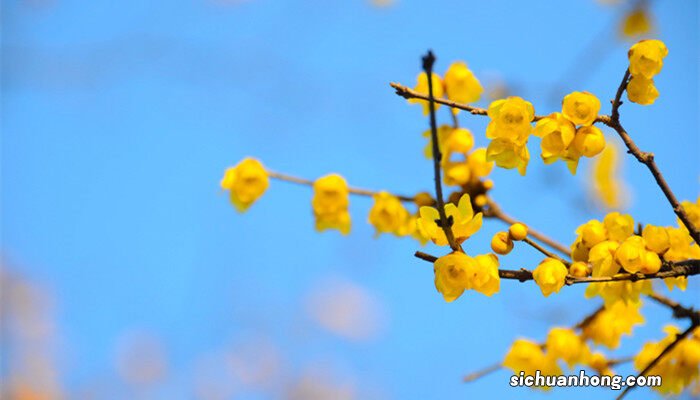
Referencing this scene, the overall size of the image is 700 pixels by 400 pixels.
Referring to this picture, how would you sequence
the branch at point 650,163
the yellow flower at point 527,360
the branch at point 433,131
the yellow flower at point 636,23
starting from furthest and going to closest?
the yellow flower at point 636,23, the yellow flower at point 527,360, the branch at point 650,163, the branch at point 433,131

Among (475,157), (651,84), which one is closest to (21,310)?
(475,157)

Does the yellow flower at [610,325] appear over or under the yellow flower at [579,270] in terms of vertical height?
over

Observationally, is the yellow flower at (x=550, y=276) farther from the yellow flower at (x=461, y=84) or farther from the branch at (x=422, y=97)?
the yellow flower at (x=461, y=84)

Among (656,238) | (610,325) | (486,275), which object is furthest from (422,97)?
(610,325)

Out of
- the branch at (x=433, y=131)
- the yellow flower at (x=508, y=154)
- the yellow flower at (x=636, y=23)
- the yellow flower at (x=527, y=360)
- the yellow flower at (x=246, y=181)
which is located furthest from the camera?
the yellow flower at (x=636, y=23)

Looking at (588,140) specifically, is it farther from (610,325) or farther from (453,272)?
(610,325)

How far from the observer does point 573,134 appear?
2.79 feet

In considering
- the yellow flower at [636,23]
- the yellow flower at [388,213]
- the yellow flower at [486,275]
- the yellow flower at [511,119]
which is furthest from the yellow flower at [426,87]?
the yellow flower at [636,23]

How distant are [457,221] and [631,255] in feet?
0.66

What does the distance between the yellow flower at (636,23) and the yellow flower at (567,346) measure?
53.1 inches

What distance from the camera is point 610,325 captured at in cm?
115

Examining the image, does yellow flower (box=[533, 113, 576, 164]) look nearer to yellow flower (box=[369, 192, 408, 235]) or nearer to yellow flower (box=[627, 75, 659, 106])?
yellow flower (box=[627, 75, 659, 106])

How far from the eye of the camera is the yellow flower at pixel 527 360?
1111mm

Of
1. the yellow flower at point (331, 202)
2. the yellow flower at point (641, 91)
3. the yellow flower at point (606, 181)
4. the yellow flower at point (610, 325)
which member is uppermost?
the yellow flower at point (606, 181)
